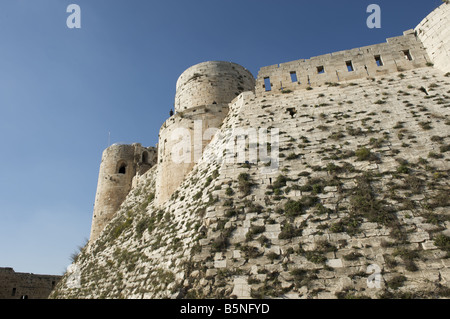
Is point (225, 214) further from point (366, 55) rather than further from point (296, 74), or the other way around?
point (366, 55)

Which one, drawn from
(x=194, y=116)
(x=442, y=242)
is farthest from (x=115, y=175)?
(x=442, y=242)

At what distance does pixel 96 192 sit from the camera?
22109 mm

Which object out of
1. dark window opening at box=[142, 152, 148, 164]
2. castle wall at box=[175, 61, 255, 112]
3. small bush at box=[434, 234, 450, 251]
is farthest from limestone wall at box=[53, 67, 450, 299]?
dark window opening at box=[142, 152, 148, 164]

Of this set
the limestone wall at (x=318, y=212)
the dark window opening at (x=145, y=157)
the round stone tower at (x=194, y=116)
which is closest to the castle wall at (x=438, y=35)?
the limestone wall at (x=318, y=212)

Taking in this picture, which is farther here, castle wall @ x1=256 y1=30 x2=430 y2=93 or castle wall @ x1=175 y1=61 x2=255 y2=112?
castle wall @ x1=175 y1=61 x2=255 y2=112

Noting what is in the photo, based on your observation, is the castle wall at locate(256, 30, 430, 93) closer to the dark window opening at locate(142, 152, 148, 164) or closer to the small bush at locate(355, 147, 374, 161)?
the small bush at locate(355, 147, 374, 161)

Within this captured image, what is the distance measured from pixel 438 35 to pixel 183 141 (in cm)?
1186

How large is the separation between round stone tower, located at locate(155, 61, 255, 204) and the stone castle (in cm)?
8

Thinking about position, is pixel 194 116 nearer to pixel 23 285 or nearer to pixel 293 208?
pixel 293 208

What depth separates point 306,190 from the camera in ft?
27.5

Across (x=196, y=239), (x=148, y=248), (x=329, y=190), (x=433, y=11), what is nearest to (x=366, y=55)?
(x=433, y=11)

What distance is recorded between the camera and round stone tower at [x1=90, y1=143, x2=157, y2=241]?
2044 cm

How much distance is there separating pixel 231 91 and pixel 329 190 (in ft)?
31.6

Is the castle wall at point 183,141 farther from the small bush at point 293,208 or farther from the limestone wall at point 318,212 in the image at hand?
the small bush at point 293,208
